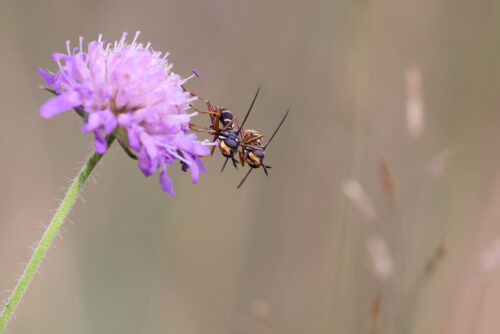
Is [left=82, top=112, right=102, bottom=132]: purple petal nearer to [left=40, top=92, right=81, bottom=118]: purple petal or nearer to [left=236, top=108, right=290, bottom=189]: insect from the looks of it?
[left=40, top=92, right=81, bottom=118]: purple petal

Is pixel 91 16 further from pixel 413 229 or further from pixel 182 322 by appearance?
pixel 413 229

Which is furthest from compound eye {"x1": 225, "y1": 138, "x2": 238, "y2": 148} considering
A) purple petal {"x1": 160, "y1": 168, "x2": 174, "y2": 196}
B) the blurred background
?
the blurred background

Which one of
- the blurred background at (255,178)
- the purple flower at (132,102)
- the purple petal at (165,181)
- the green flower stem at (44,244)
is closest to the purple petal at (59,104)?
the purple flower at (132,102)

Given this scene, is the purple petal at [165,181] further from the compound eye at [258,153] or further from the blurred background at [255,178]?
the blurred background at [255,178]

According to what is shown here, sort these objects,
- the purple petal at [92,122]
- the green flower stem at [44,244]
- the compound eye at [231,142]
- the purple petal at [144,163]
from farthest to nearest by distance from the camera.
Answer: the compound eye at [231,142]
the purple petal at [144,163]
the purple petal at [92,122]
the green flower stem at [44,244]

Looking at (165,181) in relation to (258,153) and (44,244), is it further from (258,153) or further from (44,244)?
(258,153)

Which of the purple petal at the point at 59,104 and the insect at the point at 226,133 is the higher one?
the purple petal at the point at 59,104

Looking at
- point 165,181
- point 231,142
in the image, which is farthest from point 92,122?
point 231,142
